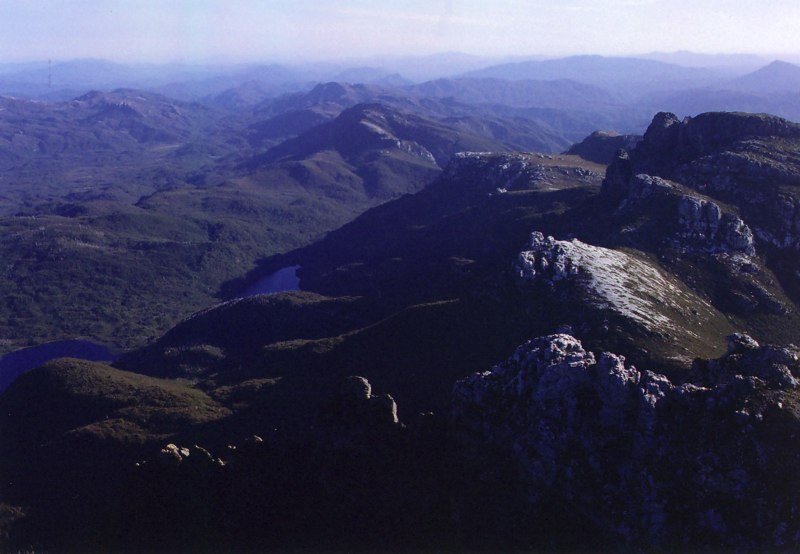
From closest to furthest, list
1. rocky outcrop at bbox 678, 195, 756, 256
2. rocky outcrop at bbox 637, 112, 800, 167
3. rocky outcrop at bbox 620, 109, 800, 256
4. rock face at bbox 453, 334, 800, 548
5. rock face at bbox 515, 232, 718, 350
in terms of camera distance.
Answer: rock face at bbox 453, 334, 800, 548
rock face at bbox 515, 232, 718, 350
rocky outcrop at bbox 678, 195, 756, 256
rocky outcrop at bbox 620, 109, 800, 256
rocky outcrop at bbox 637, 112, 800, 167

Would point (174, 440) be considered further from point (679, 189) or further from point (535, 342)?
point (679, 189)

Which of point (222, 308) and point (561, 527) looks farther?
point (222, 308)

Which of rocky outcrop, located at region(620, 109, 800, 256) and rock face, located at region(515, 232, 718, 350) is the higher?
rocky outcrop, located at region(620, 109, 800, 256)

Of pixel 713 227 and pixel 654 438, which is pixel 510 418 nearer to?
pixel 654 438

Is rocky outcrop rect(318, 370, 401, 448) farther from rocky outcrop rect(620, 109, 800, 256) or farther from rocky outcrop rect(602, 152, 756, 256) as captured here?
rocky outcrop rect(620, 109, 800, 256)

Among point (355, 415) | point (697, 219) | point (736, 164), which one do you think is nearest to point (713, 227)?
point (697, 219)

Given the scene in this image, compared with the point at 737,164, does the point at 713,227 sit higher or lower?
lower

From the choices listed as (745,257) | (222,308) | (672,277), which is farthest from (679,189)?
(222,308)

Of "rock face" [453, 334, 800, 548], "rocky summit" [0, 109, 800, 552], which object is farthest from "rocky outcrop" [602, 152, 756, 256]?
"rock face" [453, 334, 800, 548]
